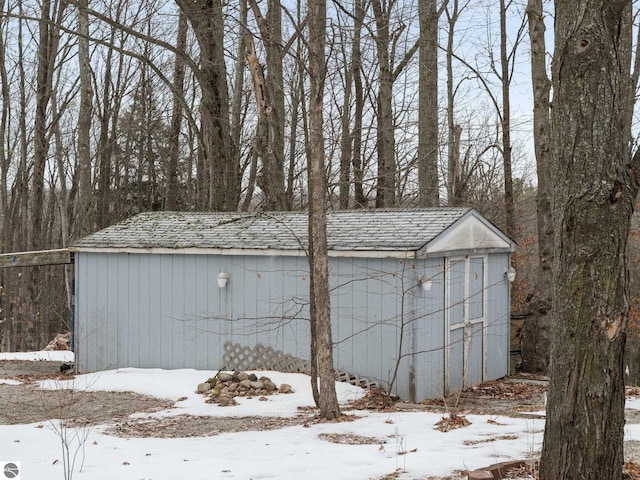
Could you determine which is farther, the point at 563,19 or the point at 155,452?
the point at 155,452

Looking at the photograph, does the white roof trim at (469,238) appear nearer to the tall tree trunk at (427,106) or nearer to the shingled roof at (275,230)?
the shingled roof at (275,230)

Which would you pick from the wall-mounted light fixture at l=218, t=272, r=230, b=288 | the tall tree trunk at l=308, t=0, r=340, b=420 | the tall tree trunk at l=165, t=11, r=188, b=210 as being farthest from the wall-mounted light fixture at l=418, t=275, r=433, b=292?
the tall tree trunk at l=165, t=11, r=188, b=210

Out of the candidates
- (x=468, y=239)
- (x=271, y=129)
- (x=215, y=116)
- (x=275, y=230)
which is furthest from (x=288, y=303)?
(x=215, y=116)

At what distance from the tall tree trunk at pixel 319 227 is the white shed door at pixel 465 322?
105 inches

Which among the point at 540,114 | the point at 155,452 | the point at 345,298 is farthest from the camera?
the point at 540,114

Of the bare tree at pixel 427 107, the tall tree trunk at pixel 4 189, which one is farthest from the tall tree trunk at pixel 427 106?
the tall tree trunk at pixel 4 189

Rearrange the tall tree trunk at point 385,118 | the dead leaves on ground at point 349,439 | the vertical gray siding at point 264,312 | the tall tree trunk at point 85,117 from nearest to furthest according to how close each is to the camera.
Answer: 1. the dead leaves on ground at point 349,439
2. the vertical gray siding at point 264,312
3. the tall tree trunk at point 385,118
4. the tall tree trunk at point 85,117

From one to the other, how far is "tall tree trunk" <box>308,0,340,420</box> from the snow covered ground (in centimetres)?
47

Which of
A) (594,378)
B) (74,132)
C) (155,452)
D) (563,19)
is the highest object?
(74,132)

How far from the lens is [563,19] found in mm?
4840

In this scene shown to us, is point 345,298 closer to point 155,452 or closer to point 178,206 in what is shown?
point 155,452

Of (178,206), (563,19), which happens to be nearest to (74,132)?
(178,206)

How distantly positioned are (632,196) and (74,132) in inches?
869

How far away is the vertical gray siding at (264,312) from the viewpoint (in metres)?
Answer: 10.1
